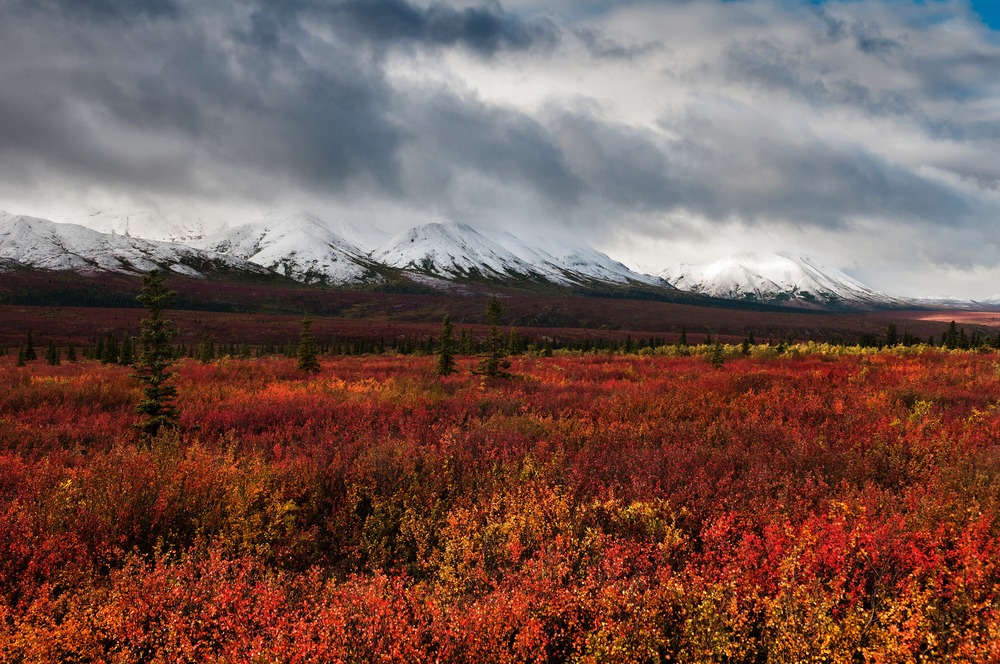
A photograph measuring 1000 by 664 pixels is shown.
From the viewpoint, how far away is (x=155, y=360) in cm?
1155

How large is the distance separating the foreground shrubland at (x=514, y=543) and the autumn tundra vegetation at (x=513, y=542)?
0.03m

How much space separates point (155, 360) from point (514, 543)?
10693mm

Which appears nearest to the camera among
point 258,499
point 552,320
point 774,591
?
point 774,591

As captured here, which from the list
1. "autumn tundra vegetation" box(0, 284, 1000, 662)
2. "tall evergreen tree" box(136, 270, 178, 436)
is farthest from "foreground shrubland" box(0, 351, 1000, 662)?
"tall evergreen tree" box(136, 270, 178, 436)

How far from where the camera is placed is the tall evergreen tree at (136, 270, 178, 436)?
1071 centimetres

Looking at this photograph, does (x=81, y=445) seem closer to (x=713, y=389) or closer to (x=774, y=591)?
(x=774, y=591)

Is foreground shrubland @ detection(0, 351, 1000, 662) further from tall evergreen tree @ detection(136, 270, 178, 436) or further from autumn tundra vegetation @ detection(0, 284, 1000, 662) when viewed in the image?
tall evergreen tree @ detection(136, 270, 178, 436)

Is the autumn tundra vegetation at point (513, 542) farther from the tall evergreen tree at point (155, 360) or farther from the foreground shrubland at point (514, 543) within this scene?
the tall evergreen tree at point (155, 360)

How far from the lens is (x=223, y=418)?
36.8ft

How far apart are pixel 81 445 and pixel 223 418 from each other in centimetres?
268

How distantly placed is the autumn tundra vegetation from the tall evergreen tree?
0.36m

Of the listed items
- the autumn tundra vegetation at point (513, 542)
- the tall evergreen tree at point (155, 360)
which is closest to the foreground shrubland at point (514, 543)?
the autumn tundra vegetation at point (513, 542)

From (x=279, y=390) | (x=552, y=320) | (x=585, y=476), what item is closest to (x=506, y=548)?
(x=585, y=476)

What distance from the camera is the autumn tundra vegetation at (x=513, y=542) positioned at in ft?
12.3
